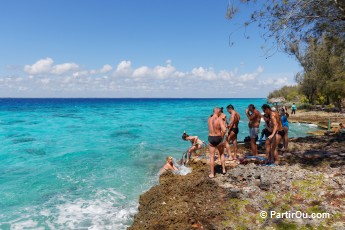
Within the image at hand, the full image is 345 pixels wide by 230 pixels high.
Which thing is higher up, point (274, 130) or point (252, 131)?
point (274, 130)

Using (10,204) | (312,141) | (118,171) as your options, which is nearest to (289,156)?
(312,141)

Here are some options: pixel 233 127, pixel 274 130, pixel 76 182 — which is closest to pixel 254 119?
pixel 233 127

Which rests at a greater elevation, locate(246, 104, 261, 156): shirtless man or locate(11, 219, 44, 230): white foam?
locate(246, 104, 261, 156): shirtless man

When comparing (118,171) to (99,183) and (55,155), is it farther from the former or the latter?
(55,155)

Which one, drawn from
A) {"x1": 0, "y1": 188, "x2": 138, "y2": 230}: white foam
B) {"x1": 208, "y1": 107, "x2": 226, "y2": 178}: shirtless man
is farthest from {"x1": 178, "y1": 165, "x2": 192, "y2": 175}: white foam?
{"x1": 0, "y1": 188, "x2": 138, "y2": 230}: white foam

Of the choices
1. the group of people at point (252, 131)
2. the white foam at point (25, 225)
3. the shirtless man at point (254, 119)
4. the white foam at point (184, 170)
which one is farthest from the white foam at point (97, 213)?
the shirtless man at point (254, 119)

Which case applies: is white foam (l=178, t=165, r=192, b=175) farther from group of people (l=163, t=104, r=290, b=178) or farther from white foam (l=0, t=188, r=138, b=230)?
white foam (l=0, t=188, r=138, b=230)

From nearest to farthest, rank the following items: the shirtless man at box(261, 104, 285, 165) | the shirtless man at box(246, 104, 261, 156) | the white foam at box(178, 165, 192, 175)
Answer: the shirtless man at box(261, 104, 285, 165) → the shirtless man at box(246, 104, 261, 156) → the white foam at box(178, 165, 192, 175)

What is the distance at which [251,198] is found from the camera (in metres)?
7.39

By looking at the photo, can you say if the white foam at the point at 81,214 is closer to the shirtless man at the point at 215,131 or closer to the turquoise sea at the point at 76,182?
the turquoise sea at the point at 76,182

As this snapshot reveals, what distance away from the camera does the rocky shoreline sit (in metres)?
6.35

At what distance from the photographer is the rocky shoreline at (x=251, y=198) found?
6350 mm

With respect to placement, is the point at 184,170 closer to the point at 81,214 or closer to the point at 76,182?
the point at 81,214

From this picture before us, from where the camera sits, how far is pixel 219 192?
814 cm
